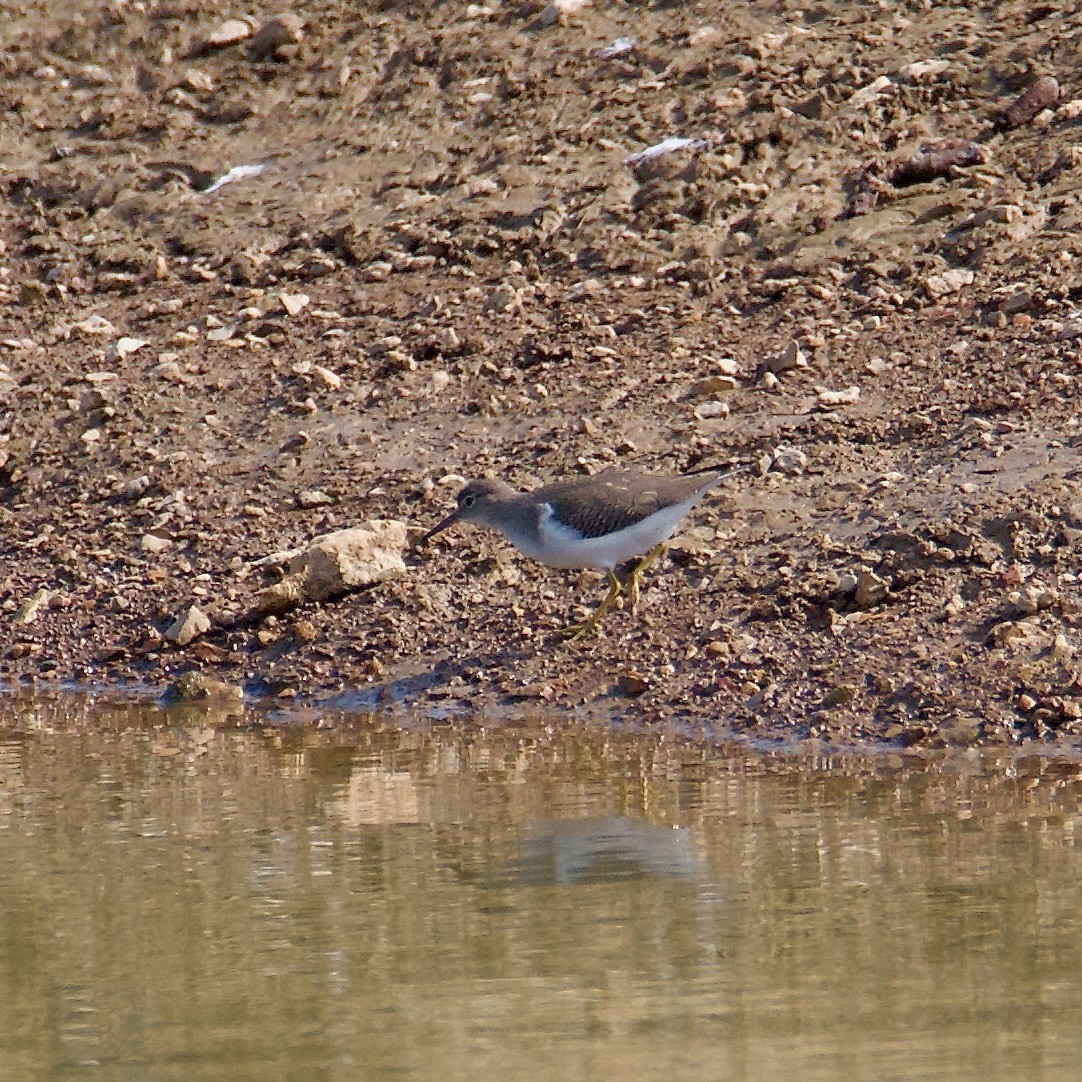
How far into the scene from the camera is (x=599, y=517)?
9039 mm

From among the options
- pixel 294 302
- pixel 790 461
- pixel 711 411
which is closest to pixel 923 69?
pixel 711 411

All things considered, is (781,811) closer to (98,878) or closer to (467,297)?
(98,878)

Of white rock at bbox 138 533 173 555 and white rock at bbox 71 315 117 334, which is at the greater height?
white rock at bbox 71 315 117 334

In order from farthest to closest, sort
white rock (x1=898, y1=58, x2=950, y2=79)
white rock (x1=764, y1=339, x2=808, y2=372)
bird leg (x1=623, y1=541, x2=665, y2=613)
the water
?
white rock (x1=898, y1=58, x2=950, y2=79) → white rock (x1=764, y1=339, x2=808, y2=372) → bird leg (x1=623, y1=541, x2=665, y2=613) → the water

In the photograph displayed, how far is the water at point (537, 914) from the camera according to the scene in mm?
5070

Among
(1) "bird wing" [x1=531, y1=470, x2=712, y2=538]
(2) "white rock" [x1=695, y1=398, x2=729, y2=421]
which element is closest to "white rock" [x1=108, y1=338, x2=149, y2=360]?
(2) "white rock" [x1=695, y1=398, x2=729, y2=421]

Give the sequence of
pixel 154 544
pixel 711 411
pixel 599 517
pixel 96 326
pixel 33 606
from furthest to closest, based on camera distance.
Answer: pixel 96 326, pixel 711 411, pixel 154 544, pixel 33 606, pixel 599 517

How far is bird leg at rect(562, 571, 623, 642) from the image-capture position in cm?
930

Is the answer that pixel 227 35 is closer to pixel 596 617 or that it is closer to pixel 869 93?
pixel 869 93

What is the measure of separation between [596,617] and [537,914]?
329cm

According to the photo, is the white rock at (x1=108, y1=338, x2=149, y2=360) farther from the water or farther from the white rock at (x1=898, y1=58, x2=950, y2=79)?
the white rock at (x1=898, y1=58, x2=950, y2=79)

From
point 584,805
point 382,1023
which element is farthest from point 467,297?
point 382,1023

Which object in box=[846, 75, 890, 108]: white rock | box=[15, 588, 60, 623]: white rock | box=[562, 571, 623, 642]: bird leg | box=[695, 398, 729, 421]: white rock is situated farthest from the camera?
box=[846, 75, 890, 108]: white rock

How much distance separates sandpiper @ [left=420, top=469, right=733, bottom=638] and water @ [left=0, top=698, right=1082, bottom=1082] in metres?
0.96
